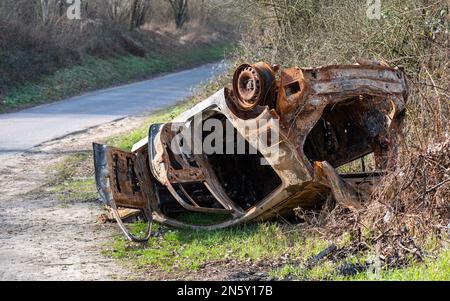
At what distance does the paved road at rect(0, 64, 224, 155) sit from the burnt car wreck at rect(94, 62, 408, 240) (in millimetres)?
6610

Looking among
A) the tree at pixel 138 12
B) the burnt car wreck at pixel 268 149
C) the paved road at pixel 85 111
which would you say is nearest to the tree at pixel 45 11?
the paved road at pixel 85 111

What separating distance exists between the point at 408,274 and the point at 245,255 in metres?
1.88

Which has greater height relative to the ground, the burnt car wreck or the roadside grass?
the burnt car wreck

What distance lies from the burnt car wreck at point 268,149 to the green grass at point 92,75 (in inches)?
551

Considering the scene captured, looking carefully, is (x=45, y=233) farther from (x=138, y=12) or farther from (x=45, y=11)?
(x=138, y=12)

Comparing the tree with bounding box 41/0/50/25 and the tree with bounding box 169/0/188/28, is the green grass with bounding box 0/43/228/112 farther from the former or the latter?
the tree with bounding box 169/0/188/28

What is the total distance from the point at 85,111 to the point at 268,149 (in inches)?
577

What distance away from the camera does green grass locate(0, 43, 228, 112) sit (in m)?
24.0

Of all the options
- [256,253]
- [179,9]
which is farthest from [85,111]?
[179,9]

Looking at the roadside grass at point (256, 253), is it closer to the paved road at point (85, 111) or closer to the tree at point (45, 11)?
the paved road at point (85, 111)

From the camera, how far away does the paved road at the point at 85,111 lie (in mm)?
16594

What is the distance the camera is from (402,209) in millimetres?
6914

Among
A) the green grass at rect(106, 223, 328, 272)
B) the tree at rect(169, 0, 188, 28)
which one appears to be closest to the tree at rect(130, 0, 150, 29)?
the tree at rect(169, 0, 188, 28)

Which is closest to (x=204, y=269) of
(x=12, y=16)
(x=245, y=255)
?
(x=245, y=255)
